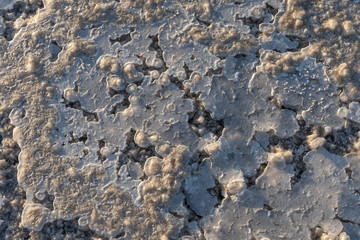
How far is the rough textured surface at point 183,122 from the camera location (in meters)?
1.67

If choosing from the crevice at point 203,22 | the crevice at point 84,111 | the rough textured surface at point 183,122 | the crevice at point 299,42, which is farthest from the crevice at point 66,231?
the crevice at point 299,42

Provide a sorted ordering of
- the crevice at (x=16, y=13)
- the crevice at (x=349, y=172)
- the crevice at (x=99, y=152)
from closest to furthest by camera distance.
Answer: the crevice at (x=349, y=172)
the crevice at (x=99, y=152)
the crevice at (x=16, y=13)

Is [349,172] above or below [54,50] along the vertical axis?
below

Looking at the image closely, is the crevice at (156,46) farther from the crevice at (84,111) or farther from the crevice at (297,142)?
the crevice at (297,142)

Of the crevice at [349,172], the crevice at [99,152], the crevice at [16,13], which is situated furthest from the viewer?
the crevice at [16,13]

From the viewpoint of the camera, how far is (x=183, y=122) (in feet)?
5.74

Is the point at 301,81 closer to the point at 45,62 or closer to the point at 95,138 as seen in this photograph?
the point at 95,138

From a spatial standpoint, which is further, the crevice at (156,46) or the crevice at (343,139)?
the crevice at (156,46)

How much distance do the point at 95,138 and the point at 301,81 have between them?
908 mm

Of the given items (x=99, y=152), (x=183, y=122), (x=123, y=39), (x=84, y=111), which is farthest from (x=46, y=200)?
(x=123, y=39)

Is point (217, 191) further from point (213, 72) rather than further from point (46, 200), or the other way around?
point (46, 200)

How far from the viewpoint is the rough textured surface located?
1666 millimetres

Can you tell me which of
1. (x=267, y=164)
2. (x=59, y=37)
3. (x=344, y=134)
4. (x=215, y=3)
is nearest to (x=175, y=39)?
(x=215, y=3)

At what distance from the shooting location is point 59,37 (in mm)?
1912
